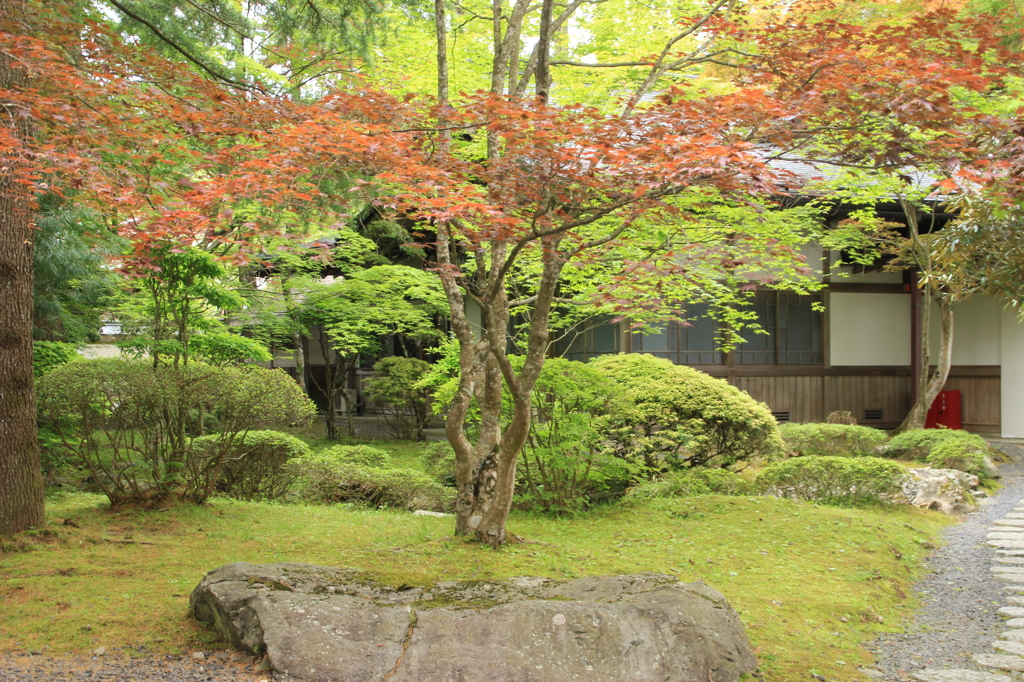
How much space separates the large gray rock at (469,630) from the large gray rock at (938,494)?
6.18 m

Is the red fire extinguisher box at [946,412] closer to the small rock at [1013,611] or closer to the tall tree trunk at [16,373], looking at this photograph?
the small rock at [1013,611]

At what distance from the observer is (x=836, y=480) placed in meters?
8.95

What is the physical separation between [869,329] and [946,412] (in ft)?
7.08

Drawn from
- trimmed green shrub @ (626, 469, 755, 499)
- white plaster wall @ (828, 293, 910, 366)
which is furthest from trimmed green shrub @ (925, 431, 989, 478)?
white plaster wall @ (828, 293, 910, 366)

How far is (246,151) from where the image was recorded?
473 centimetres

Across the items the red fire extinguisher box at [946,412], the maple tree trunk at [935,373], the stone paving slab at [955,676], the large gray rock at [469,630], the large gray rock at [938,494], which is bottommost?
the stone paving slab at [955,676]

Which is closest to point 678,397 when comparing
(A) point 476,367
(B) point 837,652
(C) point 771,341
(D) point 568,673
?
(A) point 476,367

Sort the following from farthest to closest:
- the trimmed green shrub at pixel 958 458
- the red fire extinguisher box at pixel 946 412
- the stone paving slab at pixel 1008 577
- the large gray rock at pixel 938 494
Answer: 1. the red fire extinguisher box at pixel 946 412
2. the trimmed green shrub at pixel 958 458
3. the large gray rock at pixel 938 494
4. the stone paving slab at pixel 1008 577

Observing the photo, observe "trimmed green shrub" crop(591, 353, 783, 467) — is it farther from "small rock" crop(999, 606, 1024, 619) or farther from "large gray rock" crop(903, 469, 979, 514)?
"small rock" crop(999, 606, 1024, 619)

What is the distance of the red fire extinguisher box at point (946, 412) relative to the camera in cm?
1486

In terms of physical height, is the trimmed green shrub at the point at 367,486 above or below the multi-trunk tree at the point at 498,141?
below

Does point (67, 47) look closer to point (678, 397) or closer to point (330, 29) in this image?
point (330, 29)

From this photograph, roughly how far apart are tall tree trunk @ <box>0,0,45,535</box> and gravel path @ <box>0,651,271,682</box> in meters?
2.56

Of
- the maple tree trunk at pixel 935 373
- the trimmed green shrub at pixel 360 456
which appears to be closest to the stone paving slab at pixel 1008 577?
the trimmed green shrub at pixel 360 456
